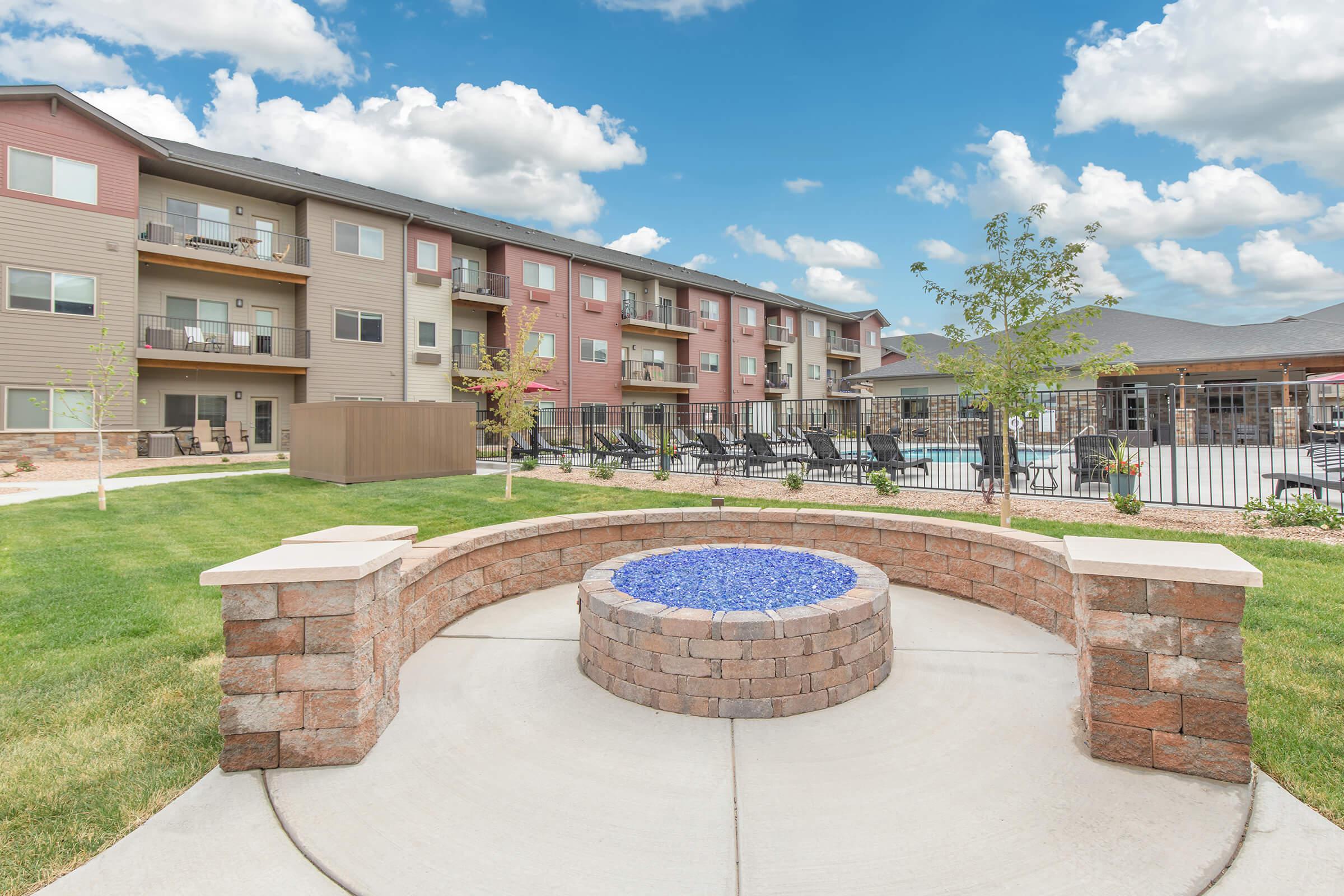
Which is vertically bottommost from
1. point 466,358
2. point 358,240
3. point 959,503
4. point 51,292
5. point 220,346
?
point 959,503

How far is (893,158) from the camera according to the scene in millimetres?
20469

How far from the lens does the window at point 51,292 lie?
16.9 m

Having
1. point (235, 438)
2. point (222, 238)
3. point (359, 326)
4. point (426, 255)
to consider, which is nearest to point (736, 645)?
point (235, 438)

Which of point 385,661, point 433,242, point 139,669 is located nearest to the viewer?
point 385,661

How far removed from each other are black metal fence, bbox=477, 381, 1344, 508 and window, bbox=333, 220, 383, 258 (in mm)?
8030

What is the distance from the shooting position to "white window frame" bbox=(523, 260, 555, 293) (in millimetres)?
27906

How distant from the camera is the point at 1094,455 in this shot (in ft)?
35.3

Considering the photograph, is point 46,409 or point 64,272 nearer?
point 46,409

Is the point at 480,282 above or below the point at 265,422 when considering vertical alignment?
above

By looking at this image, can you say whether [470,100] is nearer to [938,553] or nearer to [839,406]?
[839,406]

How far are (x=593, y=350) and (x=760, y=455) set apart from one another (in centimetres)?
1817

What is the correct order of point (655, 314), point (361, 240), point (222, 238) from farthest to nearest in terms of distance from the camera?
1. point (655, 314)
2. point (361, 240)
3. point (222, 238)

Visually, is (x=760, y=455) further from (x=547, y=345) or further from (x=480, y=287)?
(x=480, y=287)

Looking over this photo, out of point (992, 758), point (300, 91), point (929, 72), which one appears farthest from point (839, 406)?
point (992, 758)
